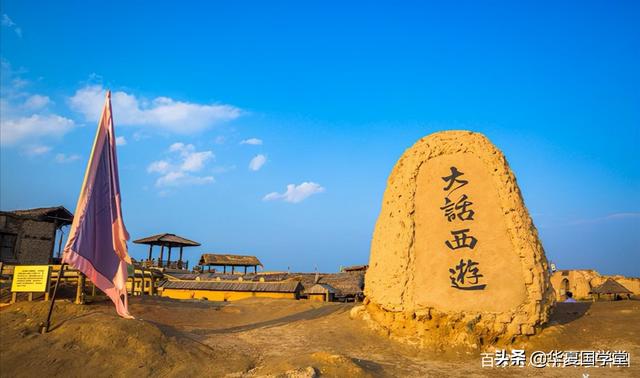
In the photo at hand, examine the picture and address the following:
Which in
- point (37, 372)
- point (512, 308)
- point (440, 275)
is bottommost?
point (37, 372)

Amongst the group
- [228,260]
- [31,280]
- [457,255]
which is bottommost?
[31,280]

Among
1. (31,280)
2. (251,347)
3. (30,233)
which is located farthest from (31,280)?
(30,233)

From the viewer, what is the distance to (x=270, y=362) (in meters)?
8.11

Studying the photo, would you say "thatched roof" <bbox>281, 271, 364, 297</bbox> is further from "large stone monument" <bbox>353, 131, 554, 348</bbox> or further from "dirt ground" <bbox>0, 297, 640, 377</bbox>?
"large stone monument" <bbox>353, 131, 554, 348</bbox>

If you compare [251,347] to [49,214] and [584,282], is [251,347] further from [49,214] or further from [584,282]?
[584,282]

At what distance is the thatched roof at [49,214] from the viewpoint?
75.1 feet

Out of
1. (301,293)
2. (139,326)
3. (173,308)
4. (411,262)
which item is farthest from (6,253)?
(411,262)

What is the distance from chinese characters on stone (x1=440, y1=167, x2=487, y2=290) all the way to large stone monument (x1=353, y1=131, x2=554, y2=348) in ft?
0.08

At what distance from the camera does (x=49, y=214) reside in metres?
23.8

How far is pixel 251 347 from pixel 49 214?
20146mm

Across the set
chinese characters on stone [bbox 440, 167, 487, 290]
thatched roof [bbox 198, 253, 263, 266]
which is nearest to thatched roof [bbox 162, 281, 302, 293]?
thatched roof [bbox 198, 253, 263, 266]

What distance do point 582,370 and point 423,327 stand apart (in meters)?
3.27

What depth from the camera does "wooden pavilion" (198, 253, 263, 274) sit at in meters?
32.6

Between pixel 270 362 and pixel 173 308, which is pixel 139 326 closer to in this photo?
pixel 270 362
